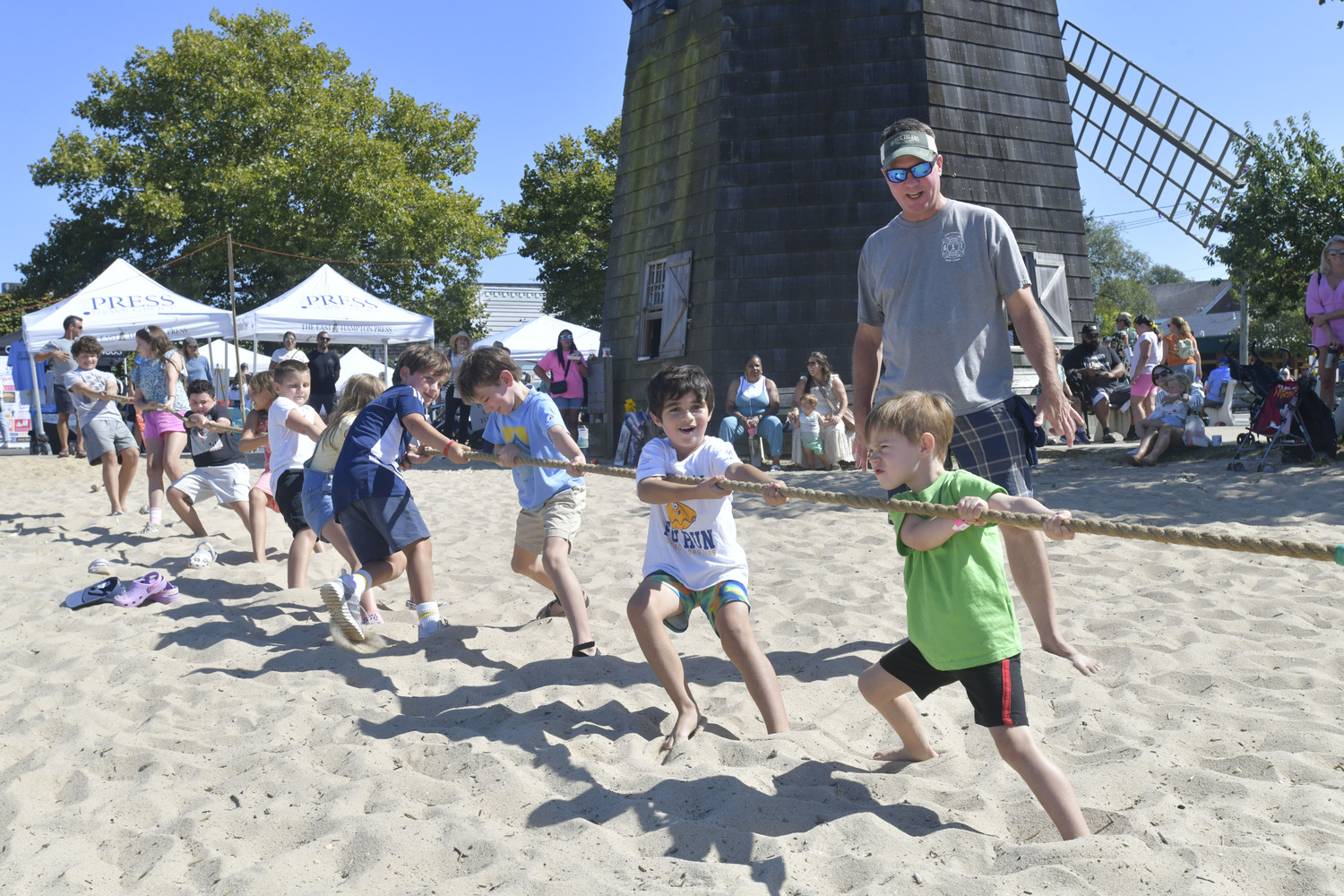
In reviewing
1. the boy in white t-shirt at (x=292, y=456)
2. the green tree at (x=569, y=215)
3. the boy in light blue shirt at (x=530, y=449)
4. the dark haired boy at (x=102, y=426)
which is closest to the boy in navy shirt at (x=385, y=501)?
the boy in light blue shirt at (x=530, y=449)

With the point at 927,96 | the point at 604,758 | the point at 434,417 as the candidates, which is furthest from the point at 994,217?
the point at 434,417

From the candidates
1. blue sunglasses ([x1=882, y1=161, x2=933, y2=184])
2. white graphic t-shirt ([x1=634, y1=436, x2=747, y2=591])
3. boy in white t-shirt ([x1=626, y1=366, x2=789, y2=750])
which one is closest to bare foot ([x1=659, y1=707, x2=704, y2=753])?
boy in white t-shirt ([x1=626, y1=366, x2=789, y2=750])

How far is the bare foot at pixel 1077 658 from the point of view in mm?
3895

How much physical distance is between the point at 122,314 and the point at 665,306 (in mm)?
8062

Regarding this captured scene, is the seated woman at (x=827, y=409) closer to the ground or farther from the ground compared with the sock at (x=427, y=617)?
farther from the ground

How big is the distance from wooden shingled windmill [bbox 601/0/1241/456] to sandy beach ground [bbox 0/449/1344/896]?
24.0ft

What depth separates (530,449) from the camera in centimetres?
475

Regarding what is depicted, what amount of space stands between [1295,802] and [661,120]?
13.4 m

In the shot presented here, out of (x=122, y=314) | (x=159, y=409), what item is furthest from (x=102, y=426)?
(x=122, y=314)

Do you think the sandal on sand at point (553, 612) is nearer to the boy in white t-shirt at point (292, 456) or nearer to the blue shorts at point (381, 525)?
the blue shorts at point (381, 525)

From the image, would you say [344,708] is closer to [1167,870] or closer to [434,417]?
[1167,870]

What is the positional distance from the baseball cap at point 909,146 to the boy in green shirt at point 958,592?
1321 millimetres

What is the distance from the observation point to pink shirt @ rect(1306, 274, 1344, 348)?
8.87m

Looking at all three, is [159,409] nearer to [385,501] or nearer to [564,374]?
[385,501]
